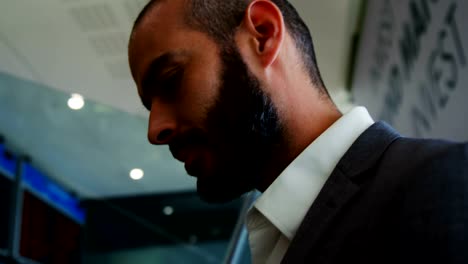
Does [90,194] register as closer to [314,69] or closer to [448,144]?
[314,69]

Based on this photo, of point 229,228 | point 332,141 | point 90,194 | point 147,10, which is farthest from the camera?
point 90,194

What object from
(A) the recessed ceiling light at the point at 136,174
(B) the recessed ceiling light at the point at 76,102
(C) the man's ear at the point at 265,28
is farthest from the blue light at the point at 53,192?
(C) the man's ear at the point at 265,28

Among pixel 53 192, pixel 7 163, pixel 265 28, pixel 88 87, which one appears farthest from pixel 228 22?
pixel 7 163

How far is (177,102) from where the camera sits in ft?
3.85

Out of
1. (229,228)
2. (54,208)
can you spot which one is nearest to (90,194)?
(54,208)

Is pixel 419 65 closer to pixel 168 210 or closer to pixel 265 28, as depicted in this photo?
pixel 265 28

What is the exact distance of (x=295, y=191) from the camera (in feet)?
3.37

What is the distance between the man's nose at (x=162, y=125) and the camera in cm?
118

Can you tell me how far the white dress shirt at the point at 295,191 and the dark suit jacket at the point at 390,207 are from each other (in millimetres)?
45

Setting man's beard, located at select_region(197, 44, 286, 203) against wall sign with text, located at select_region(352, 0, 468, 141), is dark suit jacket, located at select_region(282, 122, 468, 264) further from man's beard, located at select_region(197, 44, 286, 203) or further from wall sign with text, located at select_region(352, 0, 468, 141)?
wall sign with text, located at select_region(352, 0, 468, 141)

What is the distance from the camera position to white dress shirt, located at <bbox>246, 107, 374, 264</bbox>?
3.34ft

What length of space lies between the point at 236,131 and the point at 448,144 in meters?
0.42

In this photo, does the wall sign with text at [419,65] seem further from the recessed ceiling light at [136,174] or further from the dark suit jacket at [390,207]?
the recessed ceiling light at [136,174]

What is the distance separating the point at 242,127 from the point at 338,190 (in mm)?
255
